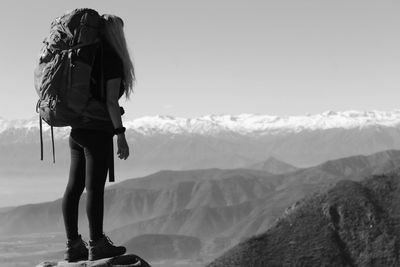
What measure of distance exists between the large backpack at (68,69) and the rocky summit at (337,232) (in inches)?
5085

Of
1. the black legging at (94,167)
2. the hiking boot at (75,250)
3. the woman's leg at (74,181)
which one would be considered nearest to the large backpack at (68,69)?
the black legging at (94,167)

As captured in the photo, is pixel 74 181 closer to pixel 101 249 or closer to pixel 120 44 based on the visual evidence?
pixel 101 249

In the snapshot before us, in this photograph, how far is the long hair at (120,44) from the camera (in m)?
11.4

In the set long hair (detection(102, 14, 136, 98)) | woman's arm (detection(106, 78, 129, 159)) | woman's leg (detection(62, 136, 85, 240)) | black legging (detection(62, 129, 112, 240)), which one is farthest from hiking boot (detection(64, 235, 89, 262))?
long hair (detection(102, 14, 136, 98))

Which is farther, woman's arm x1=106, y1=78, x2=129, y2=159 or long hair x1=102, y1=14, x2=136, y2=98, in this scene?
long hair x1=102, y1=14, x2=136, y2=98

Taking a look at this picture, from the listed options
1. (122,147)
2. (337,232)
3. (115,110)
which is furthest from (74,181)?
(337,232)

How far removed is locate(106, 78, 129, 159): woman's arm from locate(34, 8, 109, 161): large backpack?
28cm

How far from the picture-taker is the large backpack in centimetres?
1078

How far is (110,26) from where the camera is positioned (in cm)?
1147

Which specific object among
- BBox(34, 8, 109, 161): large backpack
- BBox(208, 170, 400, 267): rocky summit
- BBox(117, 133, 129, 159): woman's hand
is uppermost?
BBox(34, 8, 109, 161): large backpack

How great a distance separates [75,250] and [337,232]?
155821 millimetres

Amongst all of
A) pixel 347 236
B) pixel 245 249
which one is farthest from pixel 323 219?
pixel 245 249

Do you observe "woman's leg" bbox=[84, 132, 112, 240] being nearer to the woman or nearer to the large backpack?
the woman

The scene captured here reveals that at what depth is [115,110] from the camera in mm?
10930
